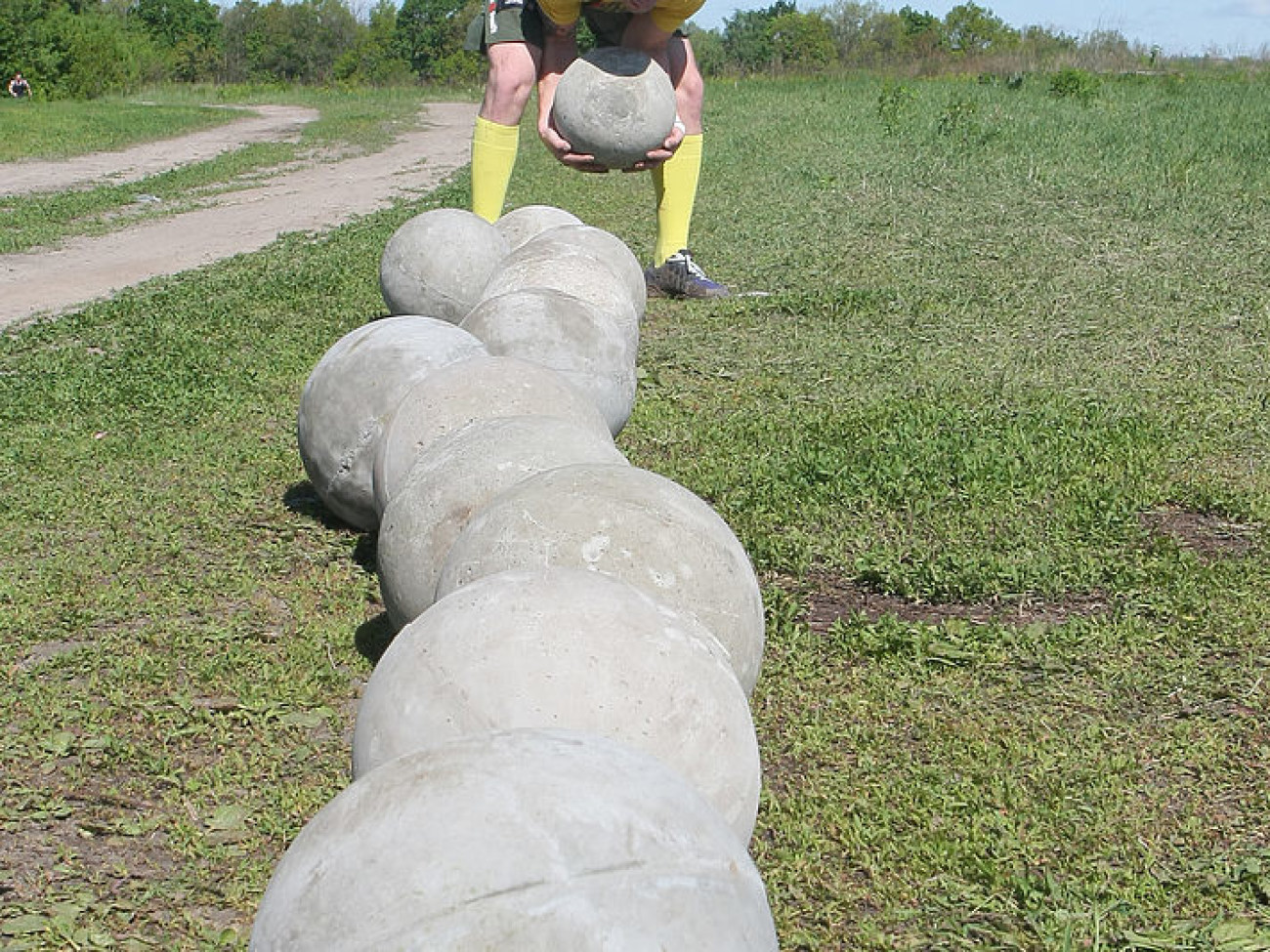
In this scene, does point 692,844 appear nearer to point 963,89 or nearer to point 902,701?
point 902,701

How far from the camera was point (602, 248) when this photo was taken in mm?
7508

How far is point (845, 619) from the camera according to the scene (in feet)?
15.2

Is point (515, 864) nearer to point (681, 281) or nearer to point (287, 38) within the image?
point (681, 281)

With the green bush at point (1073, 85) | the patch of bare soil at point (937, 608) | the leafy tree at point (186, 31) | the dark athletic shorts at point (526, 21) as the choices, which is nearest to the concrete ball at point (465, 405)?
the patch of bare soil at point (937, 608)

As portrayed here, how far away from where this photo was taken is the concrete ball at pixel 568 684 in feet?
9.24

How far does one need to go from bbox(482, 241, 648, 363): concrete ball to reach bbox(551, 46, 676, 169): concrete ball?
4.85ft

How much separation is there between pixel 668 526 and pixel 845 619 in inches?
50.9

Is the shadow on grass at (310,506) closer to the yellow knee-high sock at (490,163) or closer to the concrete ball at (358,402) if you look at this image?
the concrete ball at (358,402)

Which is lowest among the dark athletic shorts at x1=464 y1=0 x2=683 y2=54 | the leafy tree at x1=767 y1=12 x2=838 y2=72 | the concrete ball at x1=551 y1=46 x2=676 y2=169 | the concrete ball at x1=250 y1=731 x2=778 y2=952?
the concrete ball at x1=250 y1=731 x2=778 y2=952

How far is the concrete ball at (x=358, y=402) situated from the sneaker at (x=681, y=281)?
4.16 m

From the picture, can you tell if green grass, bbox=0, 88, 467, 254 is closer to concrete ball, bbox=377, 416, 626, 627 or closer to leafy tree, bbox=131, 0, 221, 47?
concrete ball, bbox=377, 416, 626, 627

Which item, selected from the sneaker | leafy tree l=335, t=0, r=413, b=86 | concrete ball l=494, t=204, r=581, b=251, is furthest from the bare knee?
leafy tree l=335, t=0, r=413, b=86

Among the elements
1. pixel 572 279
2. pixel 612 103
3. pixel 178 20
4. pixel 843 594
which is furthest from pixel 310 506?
pixel 178 20

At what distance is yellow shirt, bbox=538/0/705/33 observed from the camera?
8.27 m
